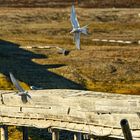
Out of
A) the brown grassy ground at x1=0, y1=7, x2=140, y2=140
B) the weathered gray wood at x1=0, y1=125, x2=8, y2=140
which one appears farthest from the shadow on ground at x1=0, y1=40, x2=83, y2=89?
the weathered gray wood at x1=0, y1=125, x2=8, y2=140

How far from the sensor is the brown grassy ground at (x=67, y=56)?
287 feet

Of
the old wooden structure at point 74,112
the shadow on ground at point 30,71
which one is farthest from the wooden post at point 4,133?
the shadow on ground at point 30,71

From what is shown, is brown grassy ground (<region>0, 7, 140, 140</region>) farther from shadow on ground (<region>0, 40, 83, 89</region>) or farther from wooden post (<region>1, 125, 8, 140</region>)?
wooden post (<region>1, 125, 8, 140</region>)

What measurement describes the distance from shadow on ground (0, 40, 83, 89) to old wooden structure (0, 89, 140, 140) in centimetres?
2874

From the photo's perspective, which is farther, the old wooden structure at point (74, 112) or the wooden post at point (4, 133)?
the wooden post at point (4, 133)

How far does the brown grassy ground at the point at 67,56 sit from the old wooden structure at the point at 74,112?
970 inches

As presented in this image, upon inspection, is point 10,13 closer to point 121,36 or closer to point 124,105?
point 121,36

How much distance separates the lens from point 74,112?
156 feet

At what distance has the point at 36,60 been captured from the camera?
4072 inches

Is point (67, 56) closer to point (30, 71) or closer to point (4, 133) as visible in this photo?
point (30, 71)

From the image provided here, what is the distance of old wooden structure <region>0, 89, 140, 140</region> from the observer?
44.6 metres

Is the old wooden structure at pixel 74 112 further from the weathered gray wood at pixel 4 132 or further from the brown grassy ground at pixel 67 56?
the brown grassy ground at pixel 67 56

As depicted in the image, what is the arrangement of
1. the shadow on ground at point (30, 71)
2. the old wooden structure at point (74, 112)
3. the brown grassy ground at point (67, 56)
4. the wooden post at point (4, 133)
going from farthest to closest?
1. the brown grassy ground at point (67, 56)
2. the shadow on ground at point (30, 71)
3. the wooden post at point (4, 133)
4. the old wooden structure at point (74, 112)

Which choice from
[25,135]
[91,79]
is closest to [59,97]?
[25,135]
